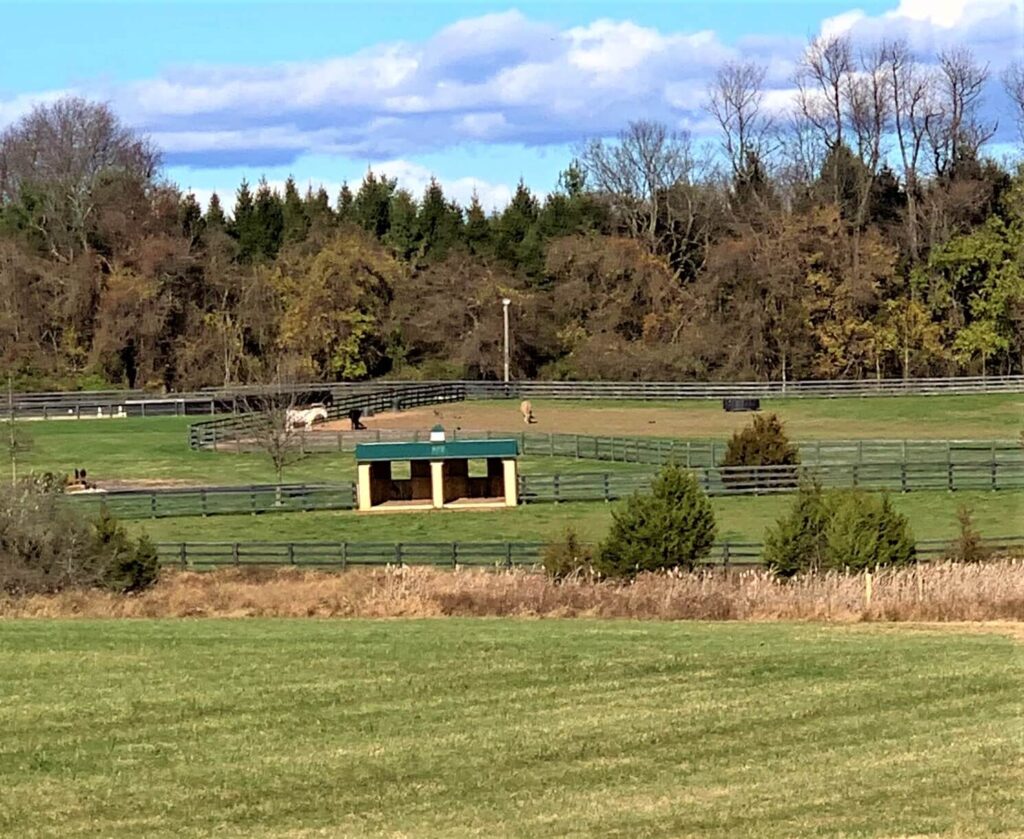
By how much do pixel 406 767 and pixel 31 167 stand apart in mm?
88385

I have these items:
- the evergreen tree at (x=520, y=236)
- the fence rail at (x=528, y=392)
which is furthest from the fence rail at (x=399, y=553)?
the evergreen tree at (x=520, y=236)

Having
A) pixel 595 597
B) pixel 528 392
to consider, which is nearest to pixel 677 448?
pixel 595 597

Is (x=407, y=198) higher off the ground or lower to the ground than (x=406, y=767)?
higher

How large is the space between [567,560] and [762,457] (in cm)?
1671

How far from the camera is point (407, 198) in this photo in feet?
309

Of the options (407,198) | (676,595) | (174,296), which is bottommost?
(676,595)

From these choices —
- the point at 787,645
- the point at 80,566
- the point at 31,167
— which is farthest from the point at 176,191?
the point at 787,645

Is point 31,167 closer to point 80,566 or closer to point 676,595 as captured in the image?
point 80,566

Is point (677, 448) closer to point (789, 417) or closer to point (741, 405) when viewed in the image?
point (789, 417)

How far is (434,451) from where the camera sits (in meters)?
39.2

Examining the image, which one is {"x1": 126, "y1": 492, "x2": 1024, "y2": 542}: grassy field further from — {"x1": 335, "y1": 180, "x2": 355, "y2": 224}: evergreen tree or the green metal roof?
{"x1": 335, "y1": 180, "x2": 355, "y2": 224}: evergreen tree

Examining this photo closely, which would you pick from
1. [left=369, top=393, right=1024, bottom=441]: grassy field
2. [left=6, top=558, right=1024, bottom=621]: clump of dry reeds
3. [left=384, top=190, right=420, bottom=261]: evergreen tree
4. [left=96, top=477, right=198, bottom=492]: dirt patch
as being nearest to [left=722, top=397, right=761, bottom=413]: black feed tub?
[left=369, top=393, right=1024, bottom=441]: grassy field

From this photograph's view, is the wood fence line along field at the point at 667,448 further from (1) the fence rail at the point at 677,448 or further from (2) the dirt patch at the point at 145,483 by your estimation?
(2) the dirt patch at the point at 145,483

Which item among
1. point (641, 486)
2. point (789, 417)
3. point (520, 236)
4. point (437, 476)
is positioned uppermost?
point (520, 236)
